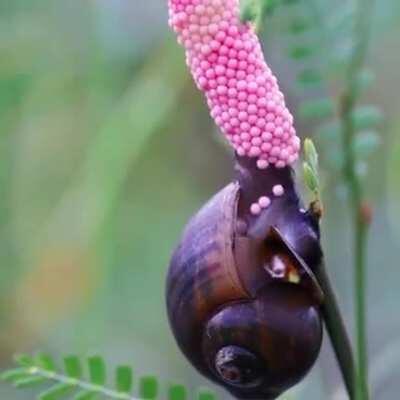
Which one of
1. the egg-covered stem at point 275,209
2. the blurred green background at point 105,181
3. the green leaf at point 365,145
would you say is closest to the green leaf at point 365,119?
the green leaf at point 365,145

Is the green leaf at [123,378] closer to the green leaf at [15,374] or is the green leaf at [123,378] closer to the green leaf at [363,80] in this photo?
the green leaf at [15,374]

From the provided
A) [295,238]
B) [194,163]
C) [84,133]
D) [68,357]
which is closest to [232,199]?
[295,238]

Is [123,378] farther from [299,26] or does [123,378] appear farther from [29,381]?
[299,26]

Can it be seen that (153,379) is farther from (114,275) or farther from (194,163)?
(194,163)

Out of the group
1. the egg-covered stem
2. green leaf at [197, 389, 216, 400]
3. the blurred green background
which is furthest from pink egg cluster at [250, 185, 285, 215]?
the blurred green background

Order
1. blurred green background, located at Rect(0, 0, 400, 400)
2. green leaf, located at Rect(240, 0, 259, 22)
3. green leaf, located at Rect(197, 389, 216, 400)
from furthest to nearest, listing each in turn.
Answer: blurred green background, located at Rect(0, 0, 400, 400) < green leaf, located at Rect(197, 389, 216, 400) < green leaf, located at Rect(240, 0, 259, 22)

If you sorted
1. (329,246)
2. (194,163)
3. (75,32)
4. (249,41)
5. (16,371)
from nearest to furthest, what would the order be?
1. (249,41)
2. (16,371)
3. (329,246)
4. (75,32)
5. (194,163)

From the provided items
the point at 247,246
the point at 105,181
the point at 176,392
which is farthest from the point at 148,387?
the point at 105,181

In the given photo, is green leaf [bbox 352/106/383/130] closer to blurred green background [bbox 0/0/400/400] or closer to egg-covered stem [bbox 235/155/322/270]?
egg-covered stem [bbox 235/155/322/270]
